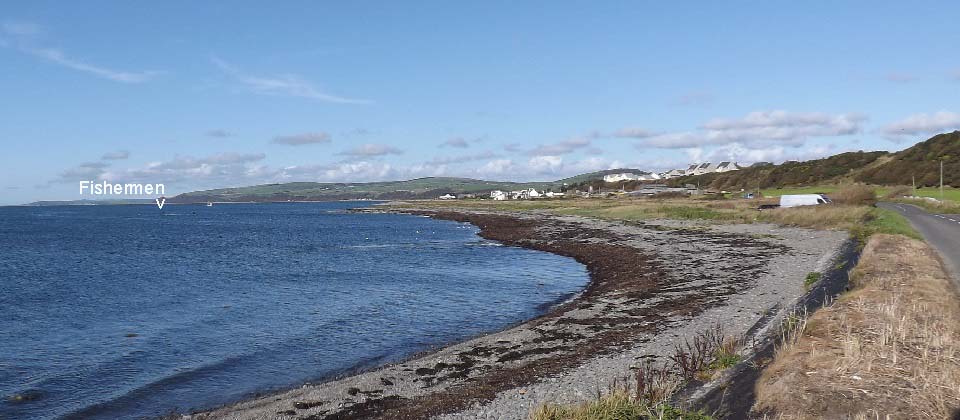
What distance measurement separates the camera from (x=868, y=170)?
13475 centimetres

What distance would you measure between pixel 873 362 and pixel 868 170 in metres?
147

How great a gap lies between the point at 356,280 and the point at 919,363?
34631 millimetres

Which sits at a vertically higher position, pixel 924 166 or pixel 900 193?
pixel 924 166

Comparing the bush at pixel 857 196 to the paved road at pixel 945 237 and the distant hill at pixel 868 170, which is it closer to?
the paved road at pixel 945 237

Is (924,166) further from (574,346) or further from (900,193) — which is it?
(574,346)

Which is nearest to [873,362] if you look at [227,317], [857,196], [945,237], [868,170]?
[227,317]

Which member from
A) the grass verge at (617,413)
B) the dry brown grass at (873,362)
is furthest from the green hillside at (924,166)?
the grass verge at (617,413)

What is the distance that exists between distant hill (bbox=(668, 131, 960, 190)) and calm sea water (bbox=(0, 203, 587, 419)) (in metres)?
101

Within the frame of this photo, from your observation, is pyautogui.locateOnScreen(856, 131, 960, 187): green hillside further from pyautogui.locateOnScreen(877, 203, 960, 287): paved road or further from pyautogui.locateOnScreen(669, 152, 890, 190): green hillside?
pyautogui.locateOnScreen(877, 203, 960, 287): paved road

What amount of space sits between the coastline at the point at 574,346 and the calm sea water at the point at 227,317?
249cm

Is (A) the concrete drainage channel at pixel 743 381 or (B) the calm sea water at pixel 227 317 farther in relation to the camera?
(B) the calm sea water at pixel 227 317

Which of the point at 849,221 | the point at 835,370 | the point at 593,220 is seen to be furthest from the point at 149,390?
the point at 593,220

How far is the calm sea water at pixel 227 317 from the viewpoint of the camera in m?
18.5

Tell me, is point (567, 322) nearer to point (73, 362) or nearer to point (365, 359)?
point (365, 359)
